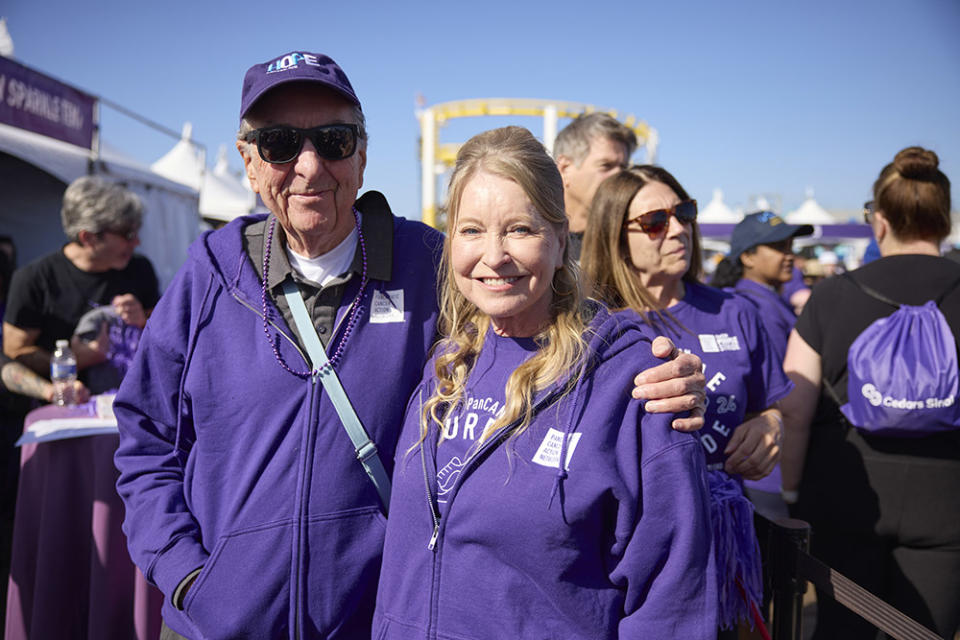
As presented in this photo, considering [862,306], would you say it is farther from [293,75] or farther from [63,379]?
[63,379]

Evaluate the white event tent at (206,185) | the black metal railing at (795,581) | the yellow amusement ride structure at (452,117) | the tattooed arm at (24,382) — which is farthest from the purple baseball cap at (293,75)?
the yellow amusement ride structure at (452,117)

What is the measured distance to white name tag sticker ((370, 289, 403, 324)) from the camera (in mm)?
1817

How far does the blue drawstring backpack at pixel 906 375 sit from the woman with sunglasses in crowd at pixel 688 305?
0.41 m

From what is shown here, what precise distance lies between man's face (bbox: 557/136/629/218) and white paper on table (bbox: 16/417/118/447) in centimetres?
275

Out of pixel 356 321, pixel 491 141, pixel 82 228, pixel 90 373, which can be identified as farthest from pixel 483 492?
pixel 82 228

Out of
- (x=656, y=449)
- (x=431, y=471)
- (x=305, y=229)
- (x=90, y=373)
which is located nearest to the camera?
(x=656, y=449)

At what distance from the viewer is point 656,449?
1299 millimetres

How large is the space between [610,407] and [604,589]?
400 millimetres

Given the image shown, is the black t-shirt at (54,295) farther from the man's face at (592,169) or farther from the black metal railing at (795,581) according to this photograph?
the black metal railing at (795,581)

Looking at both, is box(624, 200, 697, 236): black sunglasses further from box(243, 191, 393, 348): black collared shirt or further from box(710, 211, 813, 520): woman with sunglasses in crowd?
box(710, 211, 813, 520): woman with sunglasses in crowd

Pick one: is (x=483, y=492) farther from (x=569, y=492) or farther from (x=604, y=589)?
(x=604, y=589)

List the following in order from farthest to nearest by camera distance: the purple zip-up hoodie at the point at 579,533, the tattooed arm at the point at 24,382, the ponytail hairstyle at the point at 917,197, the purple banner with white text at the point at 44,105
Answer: the purple banner with white text at the point at 44,105, the tattooed arm at the point at 24,382, the ponytail hairstyle at the point at 917,197, the purple zip-up hoodie at the point at 579,533

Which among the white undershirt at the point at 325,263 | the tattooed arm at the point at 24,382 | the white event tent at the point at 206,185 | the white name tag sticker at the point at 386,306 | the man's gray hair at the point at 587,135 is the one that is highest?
the white event tent at the point at 206,185

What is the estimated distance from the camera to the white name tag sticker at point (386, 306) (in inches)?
71.6
